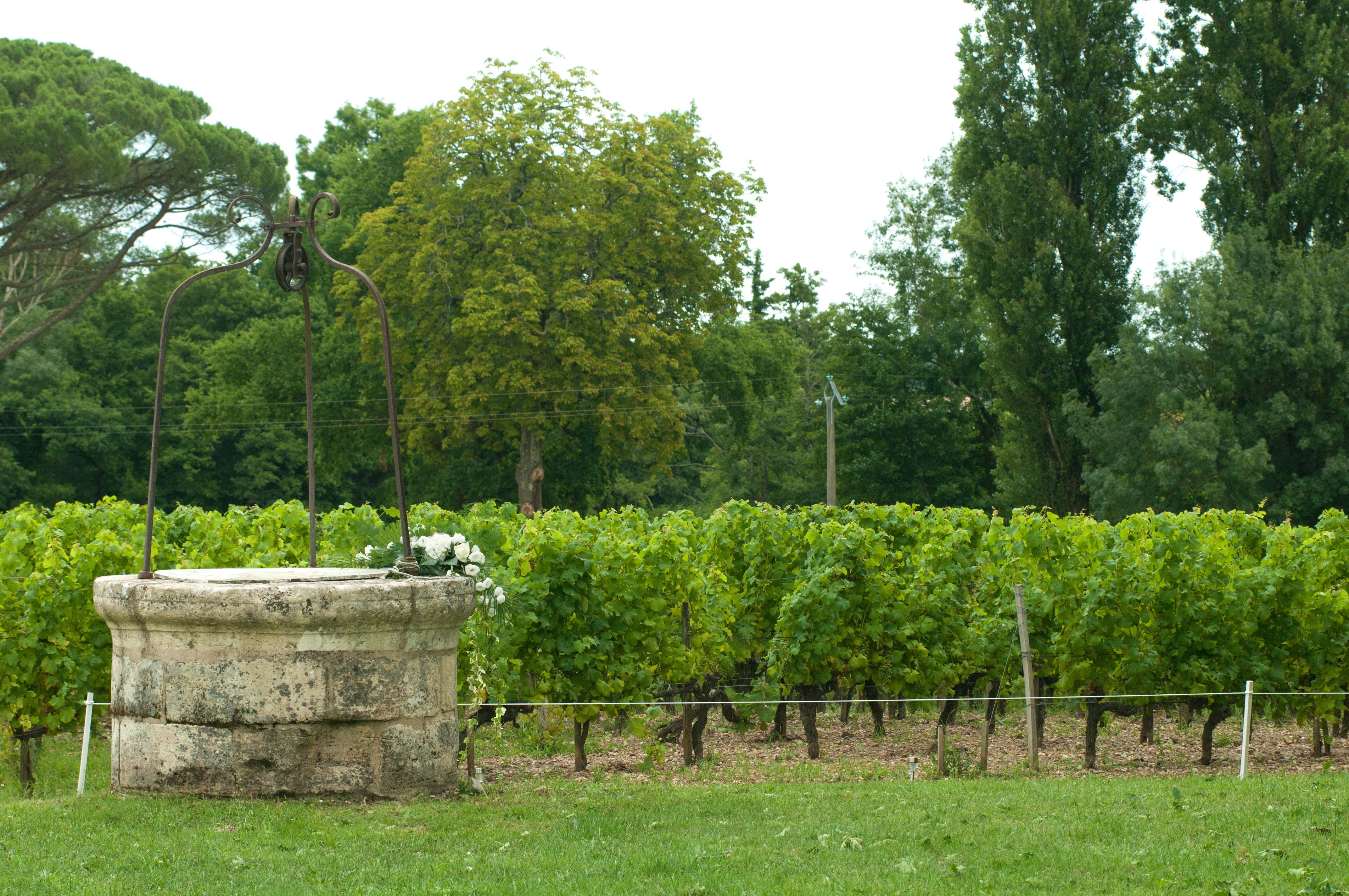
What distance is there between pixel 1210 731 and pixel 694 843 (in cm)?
492

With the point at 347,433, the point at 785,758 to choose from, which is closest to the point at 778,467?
the point at 347,433

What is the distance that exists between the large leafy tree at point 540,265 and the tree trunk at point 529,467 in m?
0.04

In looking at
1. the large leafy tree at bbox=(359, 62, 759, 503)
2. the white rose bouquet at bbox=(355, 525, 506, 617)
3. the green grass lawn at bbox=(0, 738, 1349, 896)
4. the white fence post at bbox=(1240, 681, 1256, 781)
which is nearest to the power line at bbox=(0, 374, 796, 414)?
the large leafy tree at bbox=(359, 62, 759, 503)

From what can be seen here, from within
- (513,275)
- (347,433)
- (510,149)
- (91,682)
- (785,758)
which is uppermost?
(510,149)

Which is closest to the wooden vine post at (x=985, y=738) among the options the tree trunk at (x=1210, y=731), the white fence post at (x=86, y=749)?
the tree trunk at (x=1210, y=731)

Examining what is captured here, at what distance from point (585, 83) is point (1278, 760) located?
2435 cm

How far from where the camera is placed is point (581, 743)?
868cm

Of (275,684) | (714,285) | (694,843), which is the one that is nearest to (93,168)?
(714,285)

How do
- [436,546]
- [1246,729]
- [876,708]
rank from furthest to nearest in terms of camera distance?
[876,708] < [1246,729] < [436,546]

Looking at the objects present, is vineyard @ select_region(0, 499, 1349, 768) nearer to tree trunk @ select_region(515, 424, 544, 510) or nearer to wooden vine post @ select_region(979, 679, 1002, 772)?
wooden vine post @ select_region(979, 679, 1002, 772)

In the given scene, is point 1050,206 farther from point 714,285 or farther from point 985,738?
point 985,738

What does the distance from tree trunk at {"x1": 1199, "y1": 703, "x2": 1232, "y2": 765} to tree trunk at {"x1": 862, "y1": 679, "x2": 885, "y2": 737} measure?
2496mm

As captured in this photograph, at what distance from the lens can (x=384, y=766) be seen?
6.00 meters

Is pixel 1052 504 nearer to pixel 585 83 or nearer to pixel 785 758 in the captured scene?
pixel 585 83
